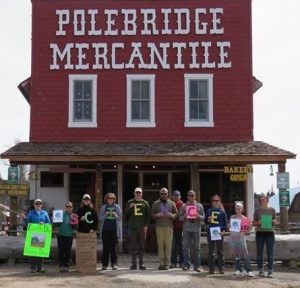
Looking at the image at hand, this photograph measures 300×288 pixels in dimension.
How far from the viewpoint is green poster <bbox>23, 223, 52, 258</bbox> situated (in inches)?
559

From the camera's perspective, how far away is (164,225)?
1430 centimetres

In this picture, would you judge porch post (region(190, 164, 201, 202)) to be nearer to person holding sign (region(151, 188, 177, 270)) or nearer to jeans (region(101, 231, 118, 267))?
person holding sign (region(151, 188, 177, 270))

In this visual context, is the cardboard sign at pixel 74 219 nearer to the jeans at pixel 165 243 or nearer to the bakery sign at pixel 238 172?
the jeans at pixel 165 243

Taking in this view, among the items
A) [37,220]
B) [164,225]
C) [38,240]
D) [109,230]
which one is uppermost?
[37,220]

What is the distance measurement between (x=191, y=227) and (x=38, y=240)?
3488 millimetres

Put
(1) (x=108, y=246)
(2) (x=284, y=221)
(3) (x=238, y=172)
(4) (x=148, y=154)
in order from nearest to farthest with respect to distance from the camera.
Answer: (1) (x=108, y=246) < (2) (x=284, y=221) < (4) (x=148, y=154) < (3) (x=238, y=172)

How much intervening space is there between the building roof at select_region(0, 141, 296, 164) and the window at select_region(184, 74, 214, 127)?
178 centimetres

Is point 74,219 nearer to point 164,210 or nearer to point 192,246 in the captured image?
point 164,210

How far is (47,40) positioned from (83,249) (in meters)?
8.80

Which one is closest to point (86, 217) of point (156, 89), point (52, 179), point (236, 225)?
point (236, 225)

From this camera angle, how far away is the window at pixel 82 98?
20.1m

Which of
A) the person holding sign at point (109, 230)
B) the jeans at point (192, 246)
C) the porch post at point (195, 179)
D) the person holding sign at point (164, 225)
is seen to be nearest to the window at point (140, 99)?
the porch post at point (195, 179)

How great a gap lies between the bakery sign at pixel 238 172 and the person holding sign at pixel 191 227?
4545mm

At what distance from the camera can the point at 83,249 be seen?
14016 mm
